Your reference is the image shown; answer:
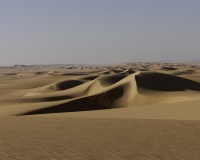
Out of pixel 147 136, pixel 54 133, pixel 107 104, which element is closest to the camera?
pixel 147 136

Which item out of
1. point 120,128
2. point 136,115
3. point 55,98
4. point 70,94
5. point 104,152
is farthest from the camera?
point 70,94

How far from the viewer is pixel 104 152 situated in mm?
6840

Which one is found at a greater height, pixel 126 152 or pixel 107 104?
pixel 126 152

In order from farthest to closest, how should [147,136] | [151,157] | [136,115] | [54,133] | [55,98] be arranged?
1. [55,98]
2. [136,115]
3. [54,133]
4. [147,136]
5. [151,157]

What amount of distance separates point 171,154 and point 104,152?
4.71 ft

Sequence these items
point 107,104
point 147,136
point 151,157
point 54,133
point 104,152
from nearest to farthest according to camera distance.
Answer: point 151,157 < point 104,152 < point 147,136 < point 54,133 < point 107,104

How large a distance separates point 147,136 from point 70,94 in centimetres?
2110

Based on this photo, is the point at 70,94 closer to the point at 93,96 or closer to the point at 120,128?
the point at 93,96

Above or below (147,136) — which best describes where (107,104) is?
below

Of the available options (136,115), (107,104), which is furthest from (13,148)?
(107,104)

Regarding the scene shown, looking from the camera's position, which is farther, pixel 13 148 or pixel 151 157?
pixel 13 148

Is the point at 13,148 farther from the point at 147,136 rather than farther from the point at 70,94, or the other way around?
the point at 70,94

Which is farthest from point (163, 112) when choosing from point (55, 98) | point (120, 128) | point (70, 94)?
point (70, 94)

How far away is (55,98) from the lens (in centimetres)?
2672
